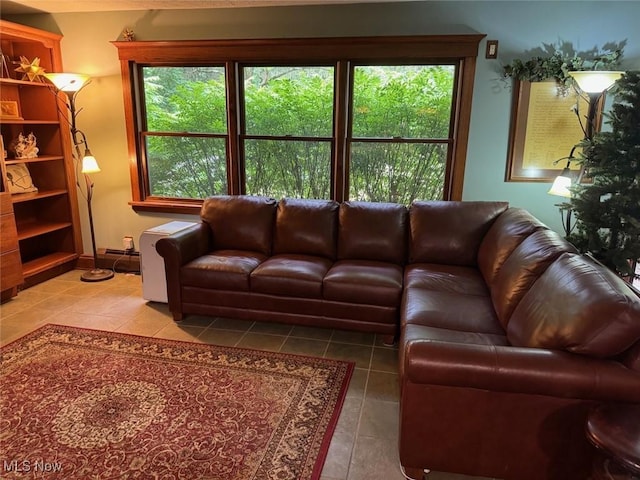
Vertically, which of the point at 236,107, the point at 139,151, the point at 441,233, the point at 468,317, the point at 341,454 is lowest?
the point at 341,454

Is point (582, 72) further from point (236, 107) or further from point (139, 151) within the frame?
point (139, 151)

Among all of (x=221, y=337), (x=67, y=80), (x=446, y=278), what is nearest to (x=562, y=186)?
(x=446, y=278)

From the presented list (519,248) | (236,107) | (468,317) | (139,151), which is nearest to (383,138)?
(236,107)

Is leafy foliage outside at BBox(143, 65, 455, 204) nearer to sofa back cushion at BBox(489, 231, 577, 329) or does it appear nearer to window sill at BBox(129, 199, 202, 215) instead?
window sill at BBox(129, 199, 202, 215)

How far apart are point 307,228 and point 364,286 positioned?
2.63 feet

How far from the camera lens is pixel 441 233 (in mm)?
3279

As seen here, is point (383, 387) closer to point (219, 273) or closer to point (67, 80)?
point (219, 273)

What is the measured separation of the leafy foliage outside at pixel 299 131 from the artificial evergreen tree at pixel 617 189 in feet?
4.85

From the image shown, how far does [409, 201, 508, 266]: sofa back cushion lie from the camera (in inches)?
127

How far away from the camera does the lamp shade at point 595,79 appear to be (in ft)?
9.78

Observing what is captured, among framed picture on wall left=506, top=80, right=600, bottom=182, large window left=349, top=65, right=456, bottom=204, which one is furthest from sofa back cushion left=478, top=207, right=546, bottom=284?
large window left=349, top=65, right=456, bottom=204

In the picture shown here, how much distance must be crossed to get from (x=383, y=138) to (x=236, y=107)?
1356 mm

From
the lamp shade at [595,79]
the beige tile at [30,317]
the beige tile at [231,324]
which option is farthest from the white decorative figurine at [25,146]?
the lamp shade at [595,79]

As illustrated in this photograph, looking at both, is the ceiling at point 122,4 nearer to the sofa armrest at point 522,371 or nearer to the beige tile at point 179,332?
the beige tile at point 179,332
